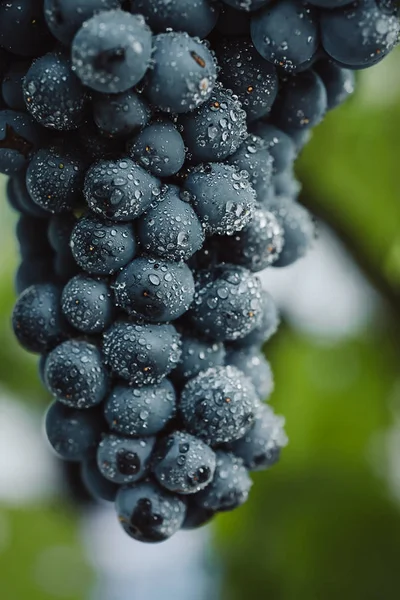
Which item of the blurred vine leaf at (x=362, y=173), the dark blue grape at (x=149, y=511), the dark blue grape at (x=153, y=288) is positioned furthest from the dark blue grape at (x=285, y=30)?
the blurred vine leaf at (x=362, y=173)

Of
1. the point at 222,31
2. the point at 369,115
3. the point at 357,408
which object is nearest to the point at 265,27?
the point at 222,31

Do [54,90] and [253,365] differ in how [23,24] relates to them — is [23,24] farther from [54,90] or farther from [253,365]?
[253,365]

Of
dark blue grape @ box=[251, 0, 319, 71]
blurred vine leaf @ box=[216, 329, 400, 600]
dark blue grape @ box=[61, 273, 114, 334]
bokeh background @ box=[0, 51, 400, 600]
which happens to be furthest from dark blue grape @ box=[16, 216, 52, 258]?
blurred vine leaf @ box=[216, 329, 400, 600]

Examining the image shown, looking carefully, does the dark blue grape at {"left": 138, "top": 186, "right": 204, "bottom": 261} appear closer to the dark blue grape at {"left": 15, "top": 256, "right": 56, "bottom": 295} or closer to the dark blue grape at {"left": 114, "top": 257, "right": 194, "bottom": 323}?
the dark blue grape at {"left": 114, "top": 257, "right": 194, "bottom": 323}

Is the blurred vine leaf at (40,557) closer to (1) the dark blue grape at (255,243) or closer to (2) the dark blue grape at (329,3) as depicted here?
(1) the dark blue grape at (255,243)

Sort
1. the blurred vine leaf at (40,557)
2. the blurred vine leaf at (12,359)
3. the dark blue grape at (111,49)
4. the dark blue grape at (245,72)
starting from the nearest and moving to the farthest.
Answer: the dark blue grape at (111,49), the dark blue grape at (245,72), the blurred vine leaf at (12,359), the blurred vine leaf at (40,557)
